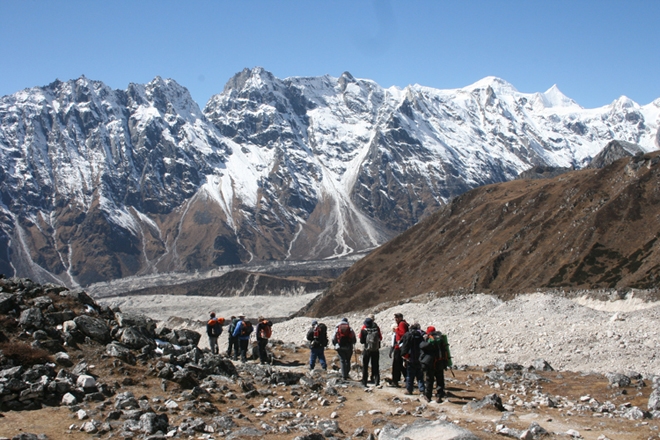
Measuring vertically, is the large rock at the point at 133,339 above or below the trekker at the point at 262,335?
above

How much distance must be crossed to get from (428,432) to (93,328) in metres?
14.9

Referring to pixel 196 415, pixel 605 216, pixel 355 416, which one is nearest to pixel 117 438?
pixel 196 415

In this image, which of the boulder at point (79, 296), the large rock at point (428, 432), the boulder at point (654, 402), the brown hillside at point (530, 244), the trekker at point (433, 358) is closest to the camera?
the large rock at point (428, 432)

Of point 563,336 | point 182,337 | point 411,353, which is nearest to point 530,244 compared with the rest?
point 563,336

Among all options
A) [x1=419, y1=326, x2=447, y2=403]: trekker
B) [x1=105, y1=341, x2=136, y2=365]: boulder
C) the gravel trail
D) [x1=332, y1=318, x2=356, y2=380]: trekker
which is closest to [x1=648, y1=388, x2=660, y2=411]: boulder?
[x1=419, y1=326, x2=447, y2=403]: trekker

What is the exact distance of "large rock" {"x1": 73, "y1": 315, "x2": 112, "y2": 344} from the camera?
2292cm

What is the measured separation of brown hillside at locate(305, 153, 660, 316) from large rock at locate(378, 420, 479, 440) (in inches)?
2379

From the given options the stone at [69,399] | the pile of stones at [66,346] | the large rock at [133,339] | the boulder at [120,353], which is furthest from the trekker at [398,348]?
the stone at [69,399]

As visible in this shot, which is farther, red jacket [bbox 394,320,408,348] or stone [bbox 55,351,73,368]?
red jacket [bbox 394,320,408,348]

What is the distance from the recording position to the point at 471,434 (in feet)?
46.4

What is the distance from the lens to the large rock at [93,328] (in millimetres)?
22922

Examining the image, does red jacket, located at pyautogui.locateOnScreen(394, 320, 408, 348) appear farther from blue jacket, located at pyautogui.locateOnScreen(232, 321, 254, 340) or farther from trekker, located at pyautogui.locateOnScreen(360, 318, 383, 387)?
blue jacket, located at pyautogui.locateOnScreen(232, 321, 254, 340)

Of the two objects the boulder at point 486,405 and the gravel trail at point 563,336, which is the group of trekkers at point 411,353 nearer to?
the boulder at point 486,405

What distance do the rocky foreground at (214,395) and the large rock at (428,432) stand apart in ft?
0.15
